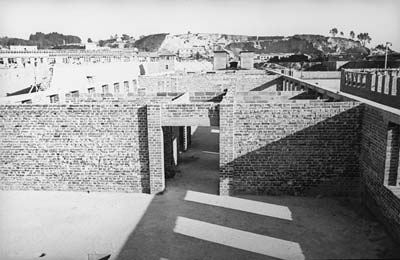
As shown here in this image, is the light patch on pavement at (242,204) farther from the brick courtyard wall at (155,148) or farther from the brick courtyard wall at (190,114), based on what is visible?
the brick courtyard wall at (190,114)

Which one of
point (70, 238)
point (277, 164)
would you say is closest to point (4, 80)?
point (70, 238)

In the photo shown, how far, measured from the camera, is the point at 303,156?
10.9 m

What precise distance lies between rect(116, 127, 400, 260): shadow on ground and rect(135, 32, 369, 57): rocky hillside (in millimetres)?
130120

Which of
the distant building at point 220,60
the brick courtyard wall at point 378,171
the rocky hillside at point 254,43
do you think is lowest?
the brick courtyard wall at point 378,171

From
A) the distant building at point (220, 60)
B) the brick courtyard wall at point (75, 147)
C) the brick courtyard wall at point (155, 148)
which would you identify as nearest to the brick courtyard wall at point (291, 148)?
the brick courtyard wall at point (155, 148)

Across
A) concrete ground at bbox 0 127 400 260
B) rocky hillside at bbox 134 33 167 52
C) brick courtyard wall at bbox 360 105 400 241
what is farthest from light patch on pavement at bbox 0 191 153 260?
rocky hillside at bbox 134 33 167 52

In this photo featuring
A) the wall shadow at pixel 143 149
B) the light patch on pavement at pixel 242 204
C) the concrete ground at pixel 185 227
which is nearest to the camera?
the concrete ground at pixel 185 227

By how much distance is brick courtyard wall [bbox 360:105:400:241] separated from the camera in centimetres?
833

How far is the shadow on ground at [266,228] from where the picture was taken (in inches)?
306

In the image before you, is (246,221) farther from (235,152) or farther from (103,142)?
(103,142)

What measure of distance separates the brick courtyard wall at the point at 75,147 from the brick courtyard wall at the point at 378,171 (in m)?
6.33

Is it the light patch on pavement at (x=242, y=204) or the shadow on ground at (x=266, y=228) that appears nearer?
the shadow on ground at (x=266, y=228)

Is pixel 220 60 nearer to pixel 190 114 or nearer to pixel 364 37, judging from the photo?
pixel 190 114

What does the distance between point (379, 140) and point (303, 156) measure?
224cm
